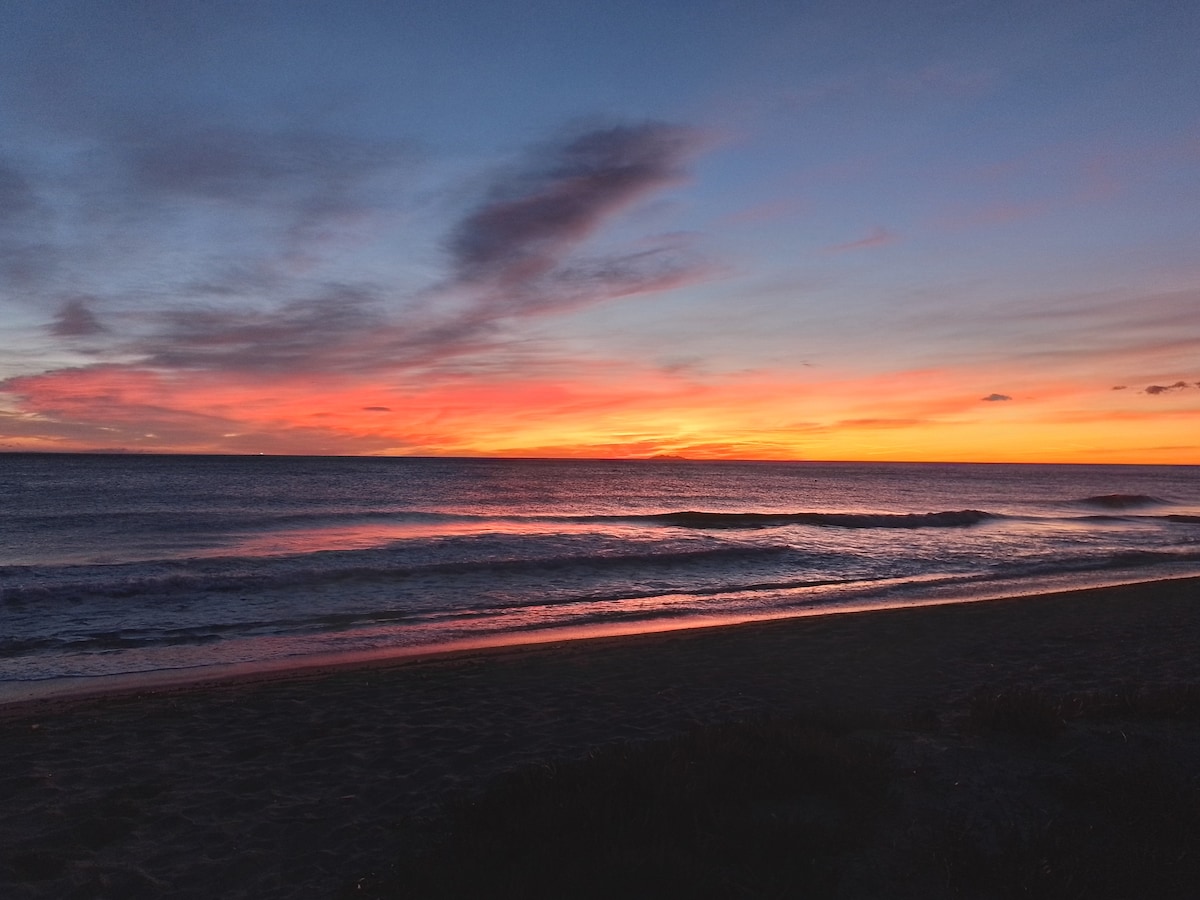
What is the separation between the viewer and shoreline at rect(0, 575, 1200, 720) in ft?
37.8

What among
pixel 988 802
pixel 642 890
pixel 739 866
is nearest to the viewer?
pixel 642 890

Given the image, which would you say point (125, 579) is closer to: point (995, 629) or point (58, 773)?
point (58, 773)

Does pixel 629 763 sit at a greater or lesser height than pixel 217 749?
greater

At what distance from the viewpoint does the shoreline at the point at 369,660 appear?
11508 mm

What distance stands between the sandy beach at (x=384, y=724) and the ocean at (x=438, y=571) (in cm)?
265

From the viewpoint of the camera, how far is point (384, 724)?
9812 millimetres

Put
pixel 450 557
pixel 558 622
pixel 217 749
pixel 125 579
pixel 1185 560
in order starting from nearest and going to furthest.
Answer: pixel 217 749 < pixel 558 622 < pixel 125 579 < pixel 450 557 < pixel 1185 560

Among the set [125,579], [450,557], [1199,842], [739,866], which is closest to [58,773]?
[739,866]

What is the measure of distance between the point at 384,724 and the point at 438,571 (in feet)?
51.2

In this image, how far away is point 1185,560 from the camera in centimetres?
3173

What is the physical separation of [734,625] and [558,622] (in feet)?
14.1

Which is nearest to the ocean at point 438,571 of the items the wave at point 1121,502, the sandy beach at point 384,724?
the sandy beach at point 384,724

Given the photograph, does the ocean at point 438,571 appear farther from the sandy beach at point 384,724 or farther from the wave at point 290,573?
the sandy beach at point 384,724

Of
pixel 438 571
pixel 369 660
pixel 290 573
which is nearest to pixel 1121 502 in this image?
pixel 438 571
